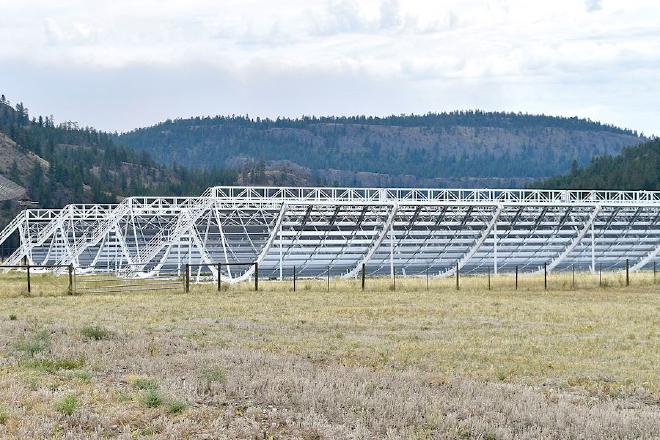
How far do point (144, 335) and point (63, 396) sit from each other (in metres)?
8.93

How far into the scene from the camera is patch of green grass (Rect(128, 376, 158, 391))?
47.5 feet

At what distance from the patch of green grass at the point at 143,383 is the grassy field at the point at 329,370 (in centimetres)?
3

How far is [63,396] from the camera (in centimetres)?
1355

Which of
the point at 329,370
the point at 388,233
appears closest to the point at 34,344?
the point at 329,370

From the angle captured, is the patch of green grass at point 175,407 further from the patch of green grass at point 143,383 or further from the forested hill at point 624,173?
the forested hill at point 624,173

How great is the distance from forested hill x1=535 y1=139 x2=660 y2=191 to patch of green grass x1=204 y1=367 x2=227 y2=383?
12529cm

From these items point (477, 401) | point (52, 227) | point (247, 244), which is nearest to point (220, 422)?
point (477, 401)

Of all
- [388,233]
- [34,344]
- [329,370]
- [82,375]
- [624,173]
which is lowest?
[329,370]

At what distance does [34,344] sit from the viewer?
19000 mm

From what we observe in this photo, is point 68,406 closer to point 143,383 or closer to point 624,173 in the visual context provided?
point 143,383

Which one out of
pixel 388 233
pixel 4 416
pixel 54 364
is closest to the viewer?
pixel 4 416

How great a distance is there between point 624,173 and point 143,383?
5404 inches

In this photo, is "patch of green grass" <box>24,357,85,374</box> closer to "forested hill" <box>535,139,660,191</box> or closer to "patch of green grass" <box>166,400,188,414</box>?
"patch of green grass" <box>166,400,188,414</box>

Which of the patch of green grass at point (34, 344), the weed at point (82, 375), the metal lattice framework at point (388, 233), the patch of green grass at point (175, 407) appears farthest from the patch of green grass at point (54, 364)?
the metal lattice framework at point (388, 233)
